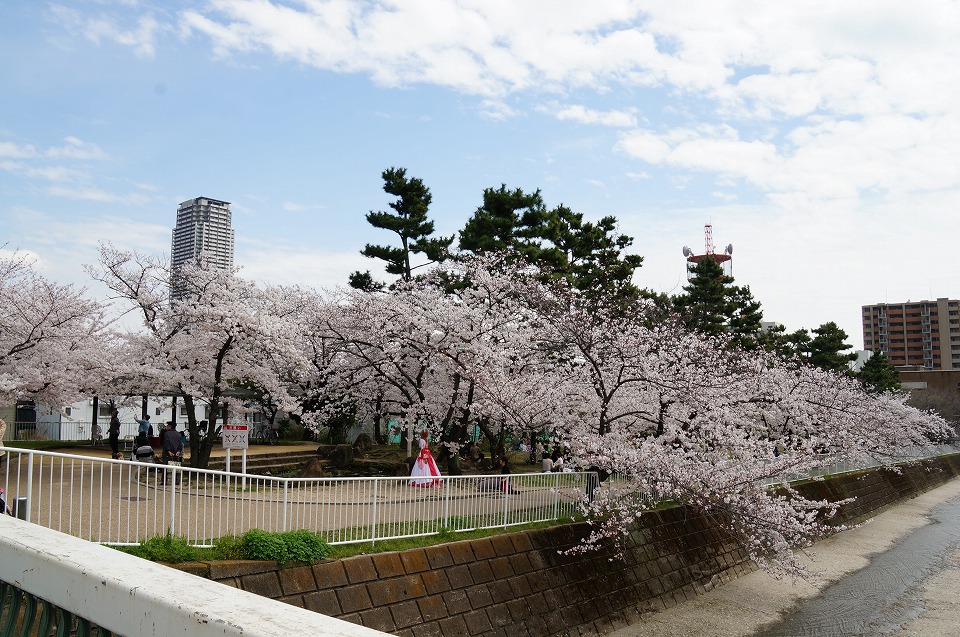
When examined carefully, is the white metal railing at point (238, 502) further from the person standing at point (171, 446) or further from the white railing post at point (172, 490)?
the person standing at point (171, 446)

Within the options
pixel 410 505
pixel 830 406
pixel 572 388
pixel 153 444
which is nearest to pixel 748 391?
pixel 830 406

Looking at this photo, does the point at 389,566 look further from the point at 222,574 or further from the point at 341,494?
the point at 222,574

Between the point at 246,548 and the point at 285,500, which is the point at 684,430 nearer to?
the point at 285,500

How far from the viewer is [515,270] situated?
21.3m

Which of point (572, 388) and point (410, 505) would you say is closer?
point (410, 505)

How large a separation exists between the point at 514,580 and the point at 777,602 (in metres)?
7.76

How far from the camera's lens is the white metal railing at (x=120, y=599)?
1663 millimetres

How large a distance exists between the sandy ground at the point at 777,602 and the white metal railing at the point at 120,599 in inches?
479

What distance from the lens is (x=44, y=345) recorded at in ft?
60.1

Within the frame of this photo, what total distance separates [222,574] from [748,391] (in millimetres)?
18374

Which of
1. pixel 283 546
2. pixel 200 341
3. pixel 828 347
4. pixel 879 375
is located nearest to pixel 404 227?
pixel 200 341

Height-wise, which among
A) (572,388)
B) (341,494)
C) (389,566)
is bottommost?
(389,566)

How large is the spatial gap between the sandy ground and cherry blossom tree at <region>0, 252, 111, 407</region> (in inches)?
580

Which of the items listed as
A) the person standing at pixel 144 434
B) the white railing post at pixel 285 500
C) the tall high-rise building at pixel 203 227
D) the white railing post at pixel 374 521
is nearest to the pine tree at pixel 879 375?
the person standing at pixel 144 434
